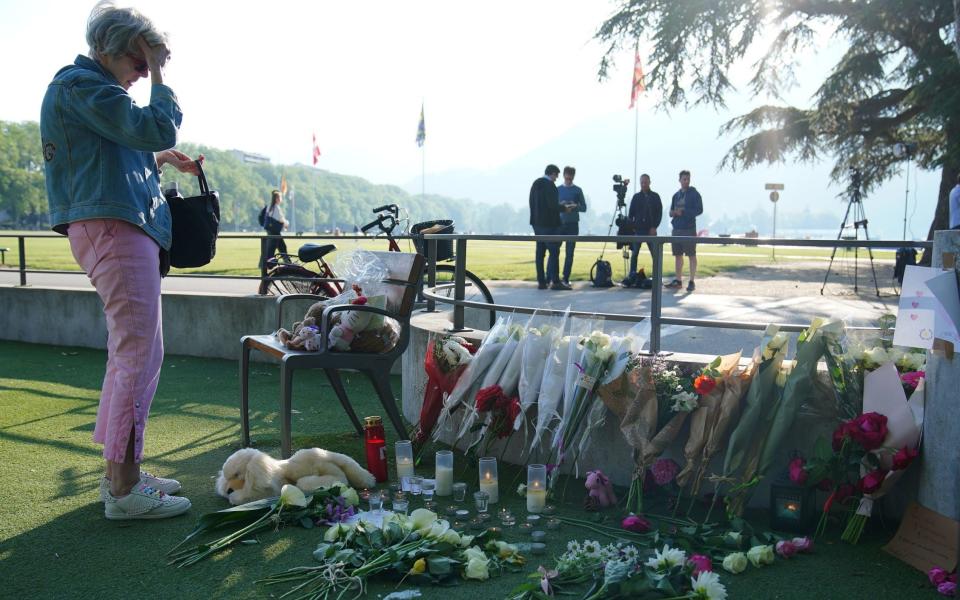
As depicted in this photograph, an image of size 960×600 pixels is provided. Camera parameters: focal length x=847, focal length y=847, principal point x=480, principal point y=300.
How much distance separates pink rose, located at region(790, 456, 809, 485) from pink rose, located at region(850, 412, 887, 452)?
0.77 feet

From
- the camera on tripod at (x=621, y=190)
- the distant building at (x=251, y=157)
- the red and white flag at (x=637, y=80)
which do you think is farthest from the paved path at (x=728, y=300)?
the distant building at (x=251, y=157)

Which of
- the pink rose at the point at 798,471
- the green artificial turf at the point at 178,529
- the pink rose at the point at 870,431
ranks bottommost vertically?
the green artificial turf at the point at 178,529

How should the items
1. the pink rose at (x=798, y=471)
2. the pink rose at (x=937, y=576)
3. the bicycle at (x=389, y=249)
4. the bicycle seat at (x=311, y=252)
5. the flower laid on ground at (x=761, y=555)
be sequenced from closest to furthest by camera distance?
1. the pink rose at (x=937, y=576)
2. the flower laid on ground at (x=761, y=555)
3. the pink rose at (x=798, y=471)
4. the bicycle at (x=389, y=249)
5. the bicycle seat at (x=311, y=252)

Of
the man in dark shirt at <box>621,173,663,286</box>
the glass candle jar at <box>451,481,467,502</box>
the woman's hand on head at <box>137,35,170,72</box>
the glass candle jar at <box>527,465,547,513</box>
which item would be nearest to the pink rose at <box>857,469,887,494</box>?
the glass candle jar at <box>527,465,547,513</box>

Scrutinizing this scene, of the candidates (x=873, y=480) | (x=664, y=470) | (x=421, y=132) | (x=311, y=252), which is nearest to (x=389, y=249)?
(x=311, y=252)

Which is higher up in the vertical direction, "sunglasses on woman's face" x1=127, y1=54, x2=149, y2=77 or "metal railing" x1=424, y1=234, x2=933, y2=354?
"sunglasses on woman's face" x1=127, y1=54, x2=149, y2=77

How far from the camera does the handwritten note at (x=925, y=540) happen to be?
300 cm

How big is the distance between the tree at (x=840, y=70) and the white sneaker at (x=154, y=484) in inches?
643

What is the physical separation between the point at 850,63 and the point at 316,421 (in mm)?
17599

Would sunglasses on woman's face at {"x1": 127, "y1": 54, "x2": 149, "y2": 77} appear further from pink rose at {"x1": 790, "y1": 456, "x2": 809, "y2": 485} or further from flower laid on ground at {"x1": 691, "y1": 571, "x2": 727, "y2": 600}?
pink rose at {"x1": 790, "y1": 456, "x2": 809, "y2": 485}

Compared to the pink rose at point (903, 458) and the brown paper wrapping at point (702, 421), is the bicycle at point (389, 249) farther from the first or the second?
the pink rose at point (903, 458)

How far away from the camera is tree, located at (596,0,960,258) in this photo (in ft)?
56.0

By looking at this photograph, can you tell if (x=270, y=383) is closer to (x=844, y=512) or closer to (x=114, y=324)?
(x=114, y=324)

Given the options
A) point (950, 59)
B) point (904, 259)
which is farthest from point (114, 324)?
point (950, 59)
